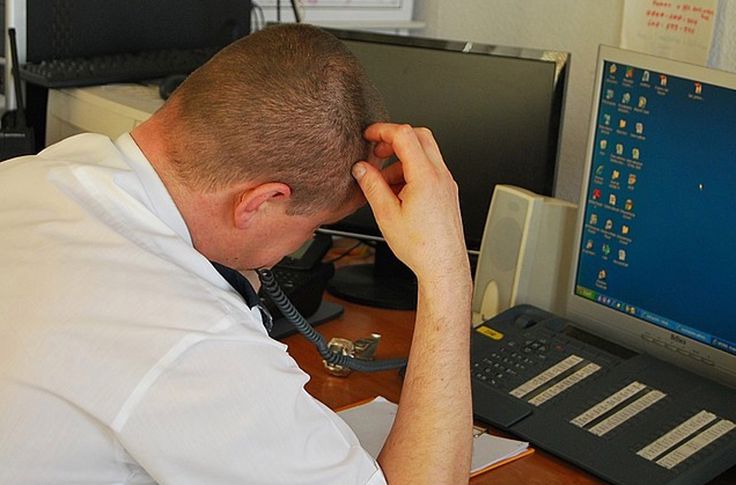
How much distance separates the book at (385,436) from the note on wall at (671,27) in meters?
0.81

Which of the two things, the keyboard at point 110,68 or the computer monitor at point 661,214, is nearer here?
the computer monitor at point 661,214

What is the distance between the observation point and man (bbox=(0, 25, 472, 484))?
1054 mm

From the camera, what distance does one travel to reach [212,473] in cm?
107

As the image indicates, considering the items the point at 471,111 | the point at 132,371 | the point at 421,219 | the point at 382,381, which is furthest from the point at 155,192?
the point at 471,111

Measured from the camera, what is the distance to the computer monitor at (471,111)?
1928 millimetres

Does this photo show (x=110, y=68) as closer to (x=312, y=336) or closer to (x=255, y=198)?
(x=312, y=336)

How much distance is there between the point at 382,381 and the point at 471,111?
0.52m

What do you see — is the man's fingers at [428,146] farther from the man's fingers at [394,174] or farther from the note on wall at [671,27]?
the note on wall at [671,27]

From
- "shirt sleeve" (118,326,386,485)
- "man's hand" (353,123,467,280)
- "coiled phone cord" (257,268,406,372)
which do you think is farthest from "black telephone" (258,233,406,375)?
"shirt sleeve" (118,326,386,485)

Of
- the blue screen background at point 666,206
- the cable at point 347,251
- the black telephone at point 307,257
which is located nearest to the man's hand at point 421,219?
the blue screen background at point 666,206

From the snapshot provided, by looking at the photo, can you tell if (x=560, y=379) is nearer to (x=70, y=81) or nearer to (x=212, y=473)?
(x=212, y=473)

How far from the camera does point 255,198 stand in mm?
1189

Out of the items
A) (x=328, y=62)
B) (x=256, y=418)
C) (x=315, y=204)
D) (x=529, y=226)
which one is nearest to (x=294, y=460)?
(x=256, y=418)

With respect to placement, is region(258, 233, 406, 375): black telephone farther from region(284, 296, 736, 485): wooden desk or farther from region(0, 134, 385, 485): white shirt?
Answer: region(0, 134, 385, 485): white shirt
